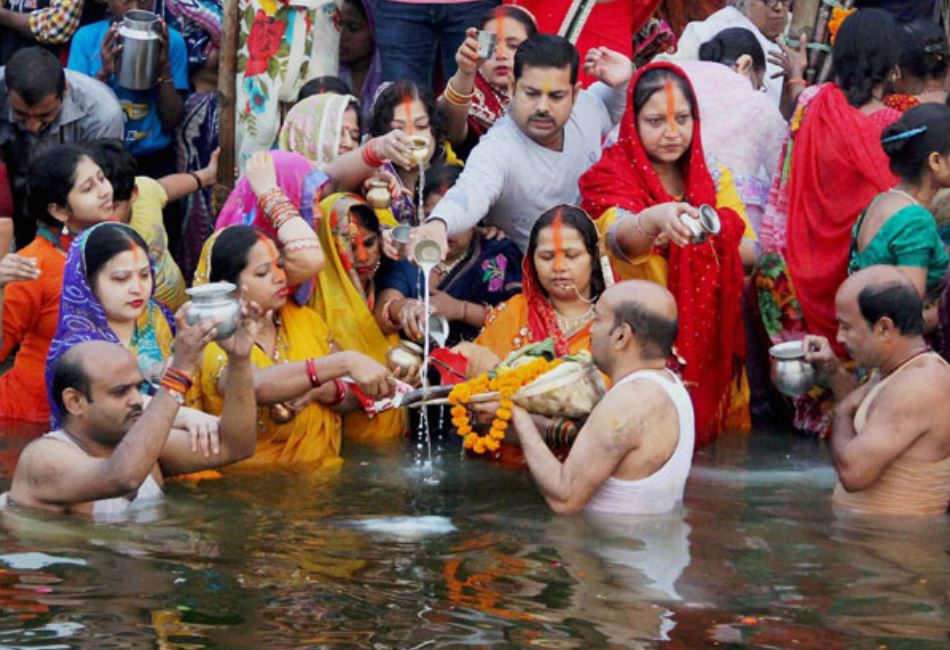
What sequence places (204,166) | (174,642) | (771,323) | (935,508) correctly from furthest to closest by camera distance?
1. (204,166)
2. (771,323)
3. (935,508)
4. (174,642)

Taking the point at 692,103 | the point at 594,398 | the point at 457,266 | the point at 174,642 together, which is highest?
the point at 692,103

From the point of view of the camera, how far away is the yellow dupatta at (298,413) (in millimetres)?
7895

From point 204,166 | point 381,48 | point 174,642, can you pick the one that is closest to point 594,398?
point 174,642

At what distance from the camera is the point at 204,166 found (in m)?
10.2

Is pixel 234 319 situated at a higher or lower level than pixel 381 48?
lower

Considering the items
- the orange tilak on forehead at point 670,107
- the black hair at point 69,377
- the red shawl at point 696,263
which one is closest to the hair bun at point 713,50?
the red shawl at point 696,263

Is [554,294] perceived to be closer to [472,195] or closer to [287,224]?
[472,195]

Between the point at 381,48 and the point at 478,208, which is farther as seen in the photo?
the point at 381,48

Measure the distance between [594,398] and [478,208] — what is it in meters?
1.40

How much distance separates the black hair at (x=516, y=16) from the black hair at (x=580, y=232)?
1370 millimetres

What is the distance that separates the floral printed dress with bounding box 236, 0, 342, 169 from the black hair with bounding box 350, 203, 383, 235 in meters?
1.31

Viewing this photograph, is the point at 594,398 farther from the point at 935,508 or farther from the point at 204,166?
the point at 204,166

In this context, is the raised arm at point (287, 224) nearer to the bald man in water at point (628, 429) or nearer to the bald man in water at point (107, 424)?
the bald man in water at point (107, 424)

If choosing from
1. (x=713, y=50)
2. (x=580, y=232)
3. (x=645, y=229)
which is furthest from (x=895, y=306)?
(x=713, y=50)
